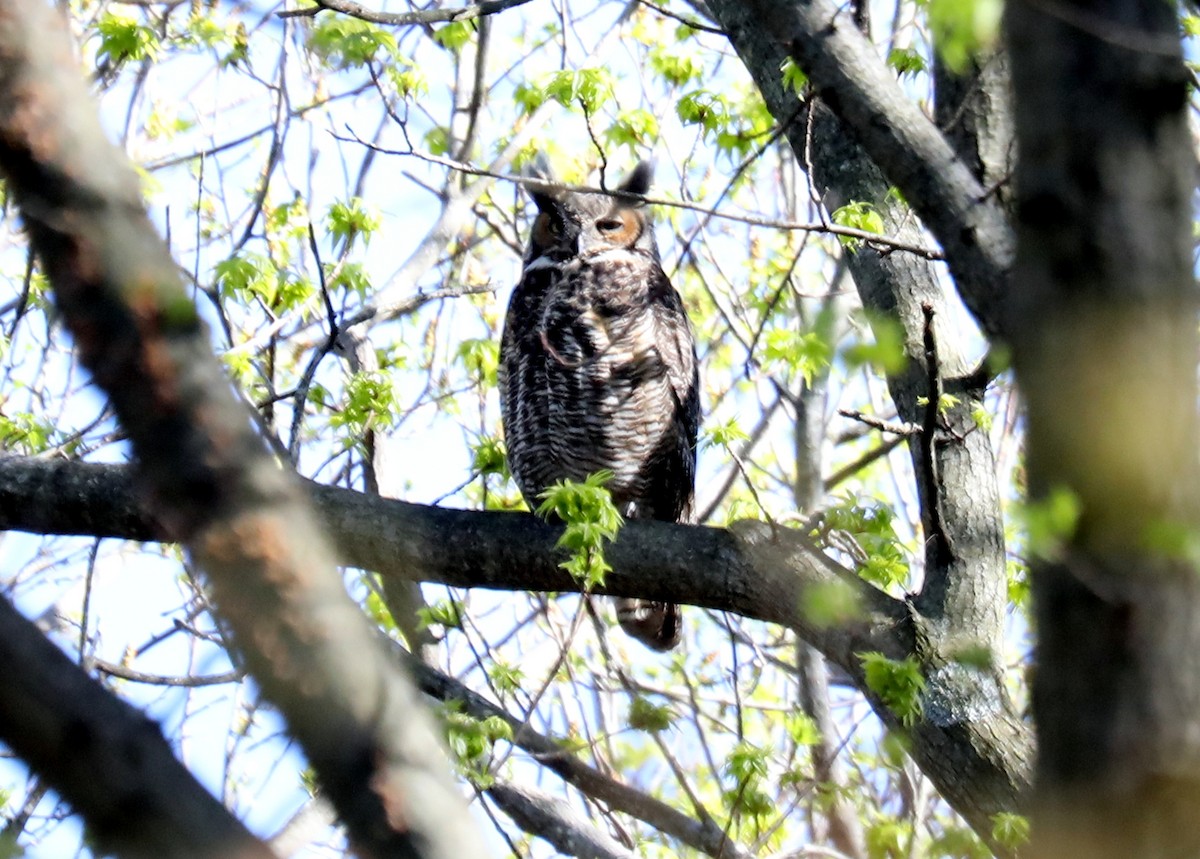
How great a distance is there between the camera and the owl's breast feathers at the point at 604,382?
4926mm

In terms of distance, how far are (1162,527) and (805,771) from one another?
136 inches

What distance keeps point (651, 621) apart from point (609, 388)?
0.85 m

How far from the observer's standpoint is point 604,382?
16.1 ft

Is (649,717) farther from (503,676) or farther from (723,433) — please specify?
(723,433)

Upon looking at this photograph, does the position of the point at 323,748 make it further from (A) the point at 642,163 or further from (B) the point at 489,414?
(B) the point at 489,414

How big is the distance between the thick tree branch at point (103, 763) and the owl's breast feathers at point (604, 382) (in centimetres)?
362

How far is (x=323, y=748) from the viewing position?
4.11ft

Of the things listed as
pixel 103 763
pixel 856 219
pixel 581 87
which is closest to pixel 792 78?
pixel 856 219

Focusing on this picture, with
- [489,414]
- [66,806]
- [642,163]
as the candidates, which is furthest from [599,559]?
[489,414]

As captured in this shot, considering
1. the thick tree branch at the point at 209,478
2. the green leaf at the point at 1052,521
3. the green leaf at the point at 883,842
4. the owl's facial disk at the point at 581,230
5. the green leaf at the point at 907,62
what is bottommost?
the thick tree branch at the point at 209,478

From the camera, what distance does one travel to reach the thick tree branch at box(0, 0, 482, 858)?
1.26 m

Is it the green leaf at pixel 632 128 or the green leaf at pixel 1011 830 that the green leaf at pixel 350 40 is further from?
the green leaf at pixel 1011 830

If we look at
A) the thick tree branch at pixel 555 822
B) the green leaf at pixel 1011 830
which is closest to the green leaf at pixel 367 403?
the thick tree branch at pixel 555 822

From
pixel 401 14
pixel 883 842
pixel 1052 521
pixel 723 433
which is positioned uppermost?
pixel 723 433
